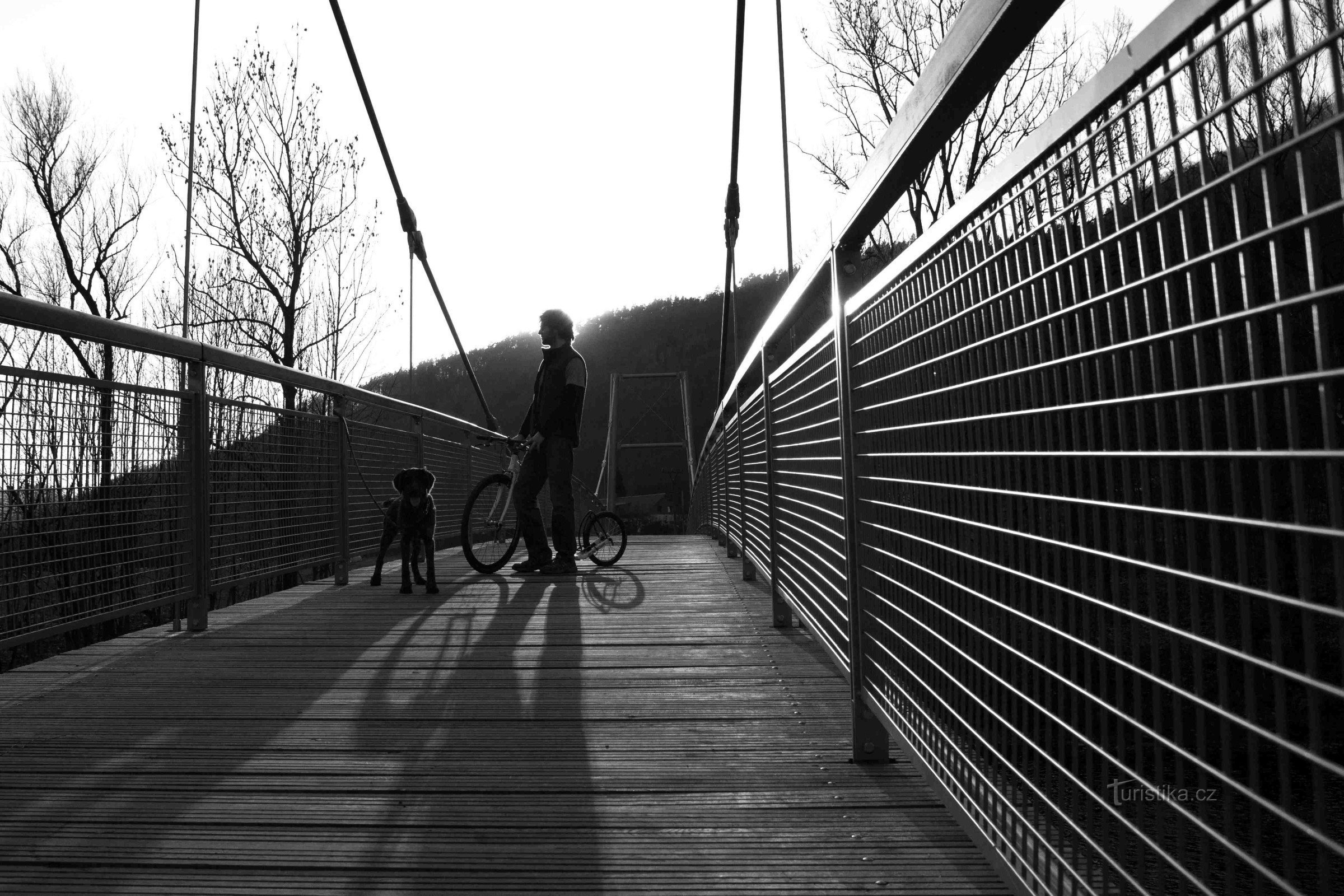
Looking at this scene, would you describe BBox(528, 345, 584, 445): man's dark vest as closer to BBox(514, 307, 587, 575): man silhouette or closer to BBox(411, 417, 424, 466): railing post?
BBox(514, 307, 587, 575): man silhouette

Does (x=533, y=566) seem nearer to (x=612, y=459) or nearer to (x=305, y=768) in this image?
(x=305, y=768)

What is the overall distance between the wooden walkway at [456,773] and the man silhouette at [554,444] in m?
2.15

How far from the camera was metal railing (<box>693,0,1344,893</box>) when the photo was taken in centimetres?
66

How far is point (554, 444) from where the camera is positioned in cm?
563

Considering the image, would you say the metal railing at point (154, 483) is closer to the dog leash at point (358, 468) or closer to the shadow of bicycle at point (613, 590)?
the dog leash at point (358, 468)

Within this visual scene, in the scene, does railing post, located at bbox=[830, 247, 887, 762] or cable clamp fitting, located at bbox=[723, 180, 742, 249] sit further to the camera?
cable clamp fitting, located at bbox=[723, 180, 742, 249]

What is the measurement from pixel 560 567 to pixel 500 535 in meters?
1.30

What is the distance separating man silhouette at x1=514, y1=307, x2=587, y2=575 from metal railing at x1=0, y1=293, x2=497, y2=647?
2.71ft

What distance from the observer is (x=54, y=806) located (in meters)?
1.76

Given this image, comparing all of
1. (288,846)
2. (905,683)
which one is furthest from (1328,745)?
(288,846)

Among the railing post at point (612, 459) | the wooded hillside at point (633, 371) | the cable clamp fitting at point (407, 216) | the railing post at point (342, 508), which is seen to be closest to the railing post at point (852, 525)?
the railing post at point (342, 508)

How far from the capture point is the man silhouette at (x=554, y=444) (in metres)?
5.51

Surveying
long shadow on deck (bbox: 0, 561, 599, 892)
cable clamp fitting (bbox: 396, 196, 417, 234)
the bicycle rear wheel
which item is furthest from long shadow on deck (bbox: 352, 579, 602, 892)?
cable clamp fitting (bbox: 396, 196, 417, 234)

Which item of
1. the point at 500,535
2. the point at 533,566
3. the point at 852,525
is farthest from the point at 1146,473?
the point at 500,535
